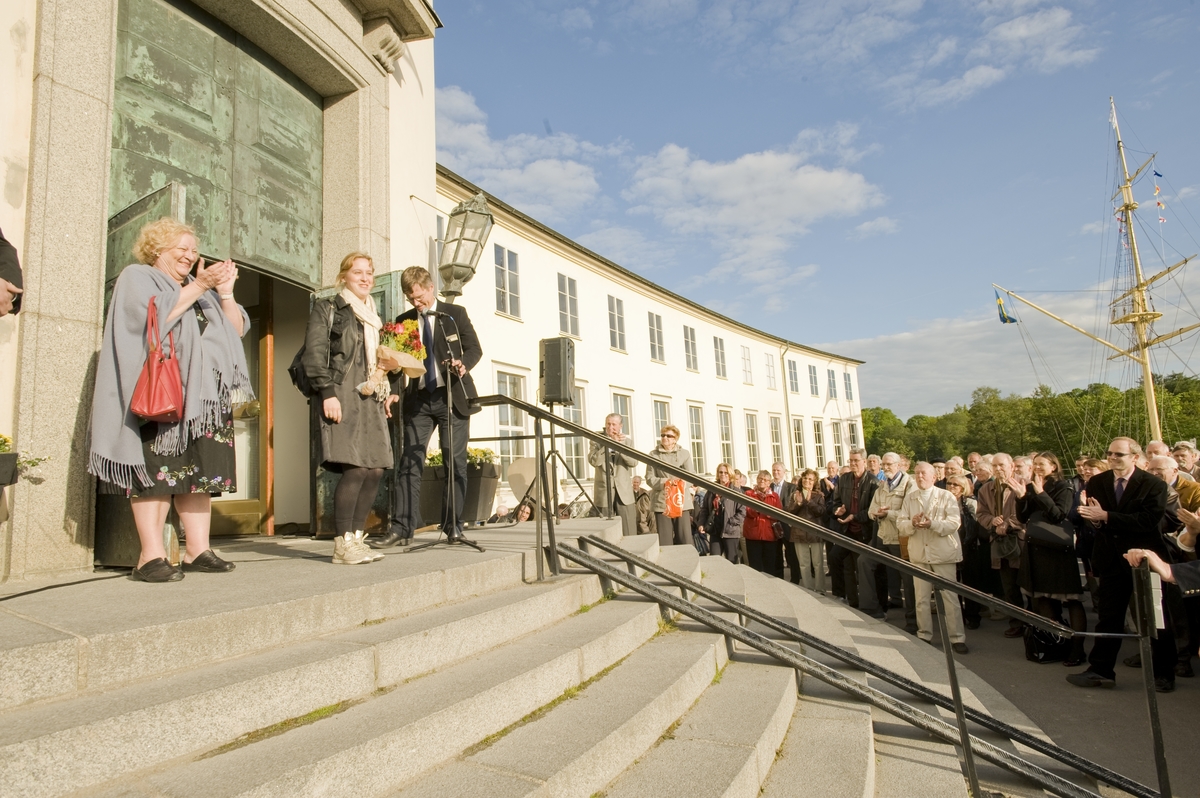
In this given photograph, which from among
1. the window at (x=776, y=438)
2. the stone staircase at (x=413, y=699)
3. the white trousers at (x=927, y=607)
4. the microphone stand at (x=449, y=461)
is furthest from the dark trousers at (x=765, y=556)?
the window at (x=776, y=438)

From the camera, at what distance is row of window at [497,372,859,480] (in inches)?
579

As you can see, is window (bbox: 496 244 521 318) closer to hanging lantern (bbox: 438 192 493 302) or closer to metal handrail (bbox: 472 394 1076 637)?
hanging lantern (bbox: 438 192 493 302)

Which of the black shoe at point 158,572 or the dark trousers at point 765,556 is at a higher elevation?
the black shoe at point 158,572

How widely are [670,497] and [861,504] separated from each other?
254cm

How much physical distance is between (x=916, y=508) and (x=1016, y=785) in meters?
4.27

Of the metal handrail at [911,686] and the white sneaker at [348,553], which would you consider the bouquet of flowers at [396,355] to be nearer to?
the white sneaker at [348,553]

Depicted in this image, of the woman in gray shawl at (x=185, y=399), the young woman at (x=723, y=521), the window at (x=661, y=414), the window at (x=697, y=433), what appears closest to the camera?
the woman in gray shawl at (x=185, y=399)

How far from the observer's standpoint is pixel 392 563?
395 centimetres

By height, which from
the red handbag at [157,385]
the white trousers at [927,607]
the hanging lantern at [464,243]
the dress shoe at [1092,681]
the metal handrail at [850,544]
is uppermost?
the hanging lantern at [464,243]

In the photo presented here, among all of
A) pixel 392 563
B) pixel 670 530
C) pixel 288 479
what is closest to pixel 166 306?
pixel 392 563

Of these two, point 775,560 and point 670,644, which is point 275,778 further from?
point 775,560

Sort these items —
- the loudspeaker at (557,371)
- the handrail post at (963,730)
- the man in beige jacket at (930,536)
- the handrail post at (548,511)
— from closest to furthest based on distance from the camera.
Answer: the handrail post at (963,730), the handrail post at (548,511), the man in beige jacket at (930,536), the loudspeaker at (557,371)

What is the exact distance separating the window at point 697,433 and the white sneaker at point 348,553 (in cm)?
1961

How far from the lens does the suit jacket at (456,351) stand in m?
4.97
